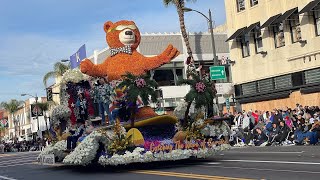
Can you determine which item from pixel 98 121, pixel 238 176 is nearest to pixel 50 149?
pixel 98 121

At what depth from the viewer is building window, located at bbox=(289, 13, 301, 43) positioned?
98.4ft

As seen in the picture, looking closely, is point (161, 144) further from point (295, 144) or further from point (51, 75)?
point (51, 75)

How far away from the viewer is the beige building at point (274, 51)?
2895cm

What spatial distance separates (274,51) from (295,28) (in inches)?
93.5

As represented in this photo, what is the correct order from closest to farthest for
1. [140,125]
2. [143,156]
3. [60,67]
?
[143,156], [140,125], [60,67]

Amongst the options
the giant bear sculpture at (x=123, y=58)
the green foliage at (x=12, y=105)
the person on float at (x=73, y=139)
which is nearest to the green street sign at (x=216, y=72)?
the giant bear sculpture at (x=123, y=58)

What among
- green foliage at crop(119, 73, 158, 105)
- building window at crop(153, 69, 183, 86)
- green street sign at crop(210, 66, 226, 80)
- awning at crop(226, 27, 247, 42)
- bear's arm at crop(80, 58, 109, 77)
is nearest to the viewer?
green foliage at crop(119, 73, 158, 105)

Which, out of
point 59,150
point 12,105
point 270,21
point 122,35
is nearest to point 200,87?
point 122,35

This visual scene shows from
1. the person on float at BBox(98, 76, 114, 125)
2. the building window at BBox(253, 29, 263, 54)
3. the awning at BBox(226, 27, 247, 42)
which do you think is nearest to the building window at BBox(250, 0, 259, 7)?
the awning at BBox(226, 27, 247, 42)

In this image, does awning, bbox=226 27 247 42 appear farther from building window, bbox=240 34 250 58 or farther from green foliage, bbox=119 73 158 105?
green foliage, bbox=119 73 158 105

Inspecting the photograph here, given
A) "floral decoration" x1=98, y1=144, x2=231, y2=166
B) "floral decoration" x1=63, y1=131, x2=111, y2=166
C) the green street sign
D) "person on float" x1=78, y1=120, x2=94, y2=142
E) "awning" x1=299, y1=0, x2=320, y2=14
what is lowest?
"floral decoration" x1=98, y1=144, x2=231, y2=166

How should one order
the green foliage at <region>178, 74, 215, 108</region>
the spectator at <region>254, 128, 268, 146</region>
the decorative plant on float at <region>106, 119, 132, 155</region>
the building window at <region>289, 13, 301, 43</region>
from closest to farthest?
the decorative plant on float at <region>106, 119, 132, 155</region>
the green foliage at <region>178, 74, 215, 108</region>
the spectator at <region>254, 128, 268, 146</region>
the building window at <region>289, 13, 301, 43</region>

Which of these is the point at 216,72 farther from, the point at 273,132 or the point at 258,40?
the point at 273,132

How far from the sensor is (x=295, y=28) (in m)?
30.3
